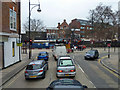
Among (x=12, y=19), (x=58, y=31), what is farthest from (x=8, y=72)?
(x=58, y=31)

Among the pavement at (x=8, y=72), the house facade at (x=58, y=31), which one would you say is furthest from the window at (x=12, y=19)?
the house facade at (x=58, y=31)

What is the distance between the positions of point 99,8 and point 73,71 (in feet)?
119

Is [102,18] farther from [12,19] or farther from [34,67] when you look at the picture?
[34,67]

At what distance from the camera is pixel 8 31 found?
15727 mm

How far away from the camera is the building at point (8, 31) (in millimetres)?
14133

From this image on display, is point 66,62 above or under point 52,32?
under

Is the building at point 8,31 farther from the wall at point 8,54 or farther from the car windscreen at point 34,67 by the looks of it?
the car windscreen at point 34,67

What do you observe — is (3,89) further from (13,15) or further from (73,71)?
(13,15)

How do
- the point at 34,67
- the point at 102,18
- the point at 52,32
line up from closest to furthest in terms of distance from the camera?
1. the point at 34,67
2. the point at 102,18
3. the point at 52,32

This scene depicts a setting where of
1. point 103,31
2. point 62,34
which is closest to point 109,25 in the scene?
point 103,31

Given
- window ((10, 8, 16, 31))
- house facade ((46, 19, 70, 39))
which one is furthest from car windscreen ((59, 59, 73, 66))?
house facade ((46, 19, 70, 39))

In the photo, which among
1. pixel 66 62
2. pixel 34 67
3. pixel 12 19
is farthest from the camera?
pixel 12 19

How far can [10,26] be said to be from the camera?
16.5m

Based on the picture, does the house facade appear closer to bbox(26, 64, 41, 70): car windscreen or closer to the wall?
the wall
